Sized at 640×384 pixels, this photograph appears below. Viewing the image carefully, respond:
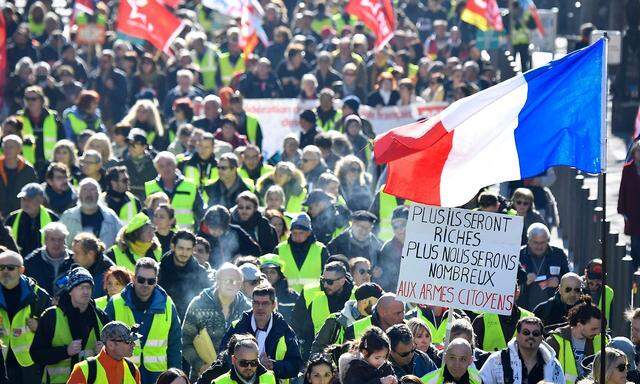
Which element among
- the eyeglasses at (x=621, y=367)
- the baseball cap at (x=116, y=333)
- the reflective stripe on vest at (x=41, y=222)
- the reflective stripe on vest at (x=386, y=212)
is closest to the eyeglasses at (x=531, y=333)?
the eyeglasses at (x=621, y=367)

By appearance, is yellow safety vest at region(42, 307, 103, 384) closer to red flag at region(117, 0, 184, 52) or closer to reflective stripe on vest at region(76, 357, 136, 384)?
reflective stripe on vest at region(76, 357, 136, 384)

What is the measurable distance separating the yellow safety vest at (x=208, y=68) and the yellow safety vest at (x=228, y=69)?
124mm

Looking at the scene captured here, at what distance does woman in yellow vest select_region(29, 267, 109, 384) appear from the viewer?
1230 centimetres

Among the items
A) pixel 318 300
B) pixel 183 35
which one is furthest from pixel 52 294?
pixel 183 35

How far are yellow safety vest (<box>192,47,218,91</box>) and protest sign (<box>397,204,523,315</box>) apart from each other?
1508 cm

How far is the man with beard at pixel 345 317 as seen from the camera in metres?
12.6

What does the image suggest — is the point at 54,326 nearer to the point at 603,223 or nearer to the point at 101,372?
the point at 101,372

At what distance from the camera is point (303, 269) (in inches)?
591

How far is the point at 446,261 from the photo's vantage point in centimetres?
1128

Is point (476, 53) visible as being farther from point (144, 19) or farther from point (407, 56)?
point (144, 19)

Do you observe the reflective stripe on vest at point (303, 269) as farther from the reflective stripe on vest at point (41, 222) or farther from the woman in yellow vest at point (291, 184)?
the woman in yellow vest at point (291, 184)

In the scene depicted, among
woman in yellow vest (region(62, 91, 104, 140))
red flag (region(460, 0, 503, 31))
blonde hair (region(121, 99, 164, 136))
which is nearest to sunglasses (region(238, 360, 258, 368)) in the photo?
blonde hair (region(121, 99, 164, 136))

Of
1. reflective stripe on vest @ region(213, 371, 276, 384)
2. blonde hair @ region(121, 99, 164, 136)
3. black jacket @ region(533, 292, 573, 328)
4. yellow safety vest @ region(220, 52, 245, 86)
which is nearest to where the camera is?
reflective stripe on vest @ region(213, 371, 276, 384)

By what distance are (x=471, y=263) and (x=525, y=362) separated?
90 centimetres
